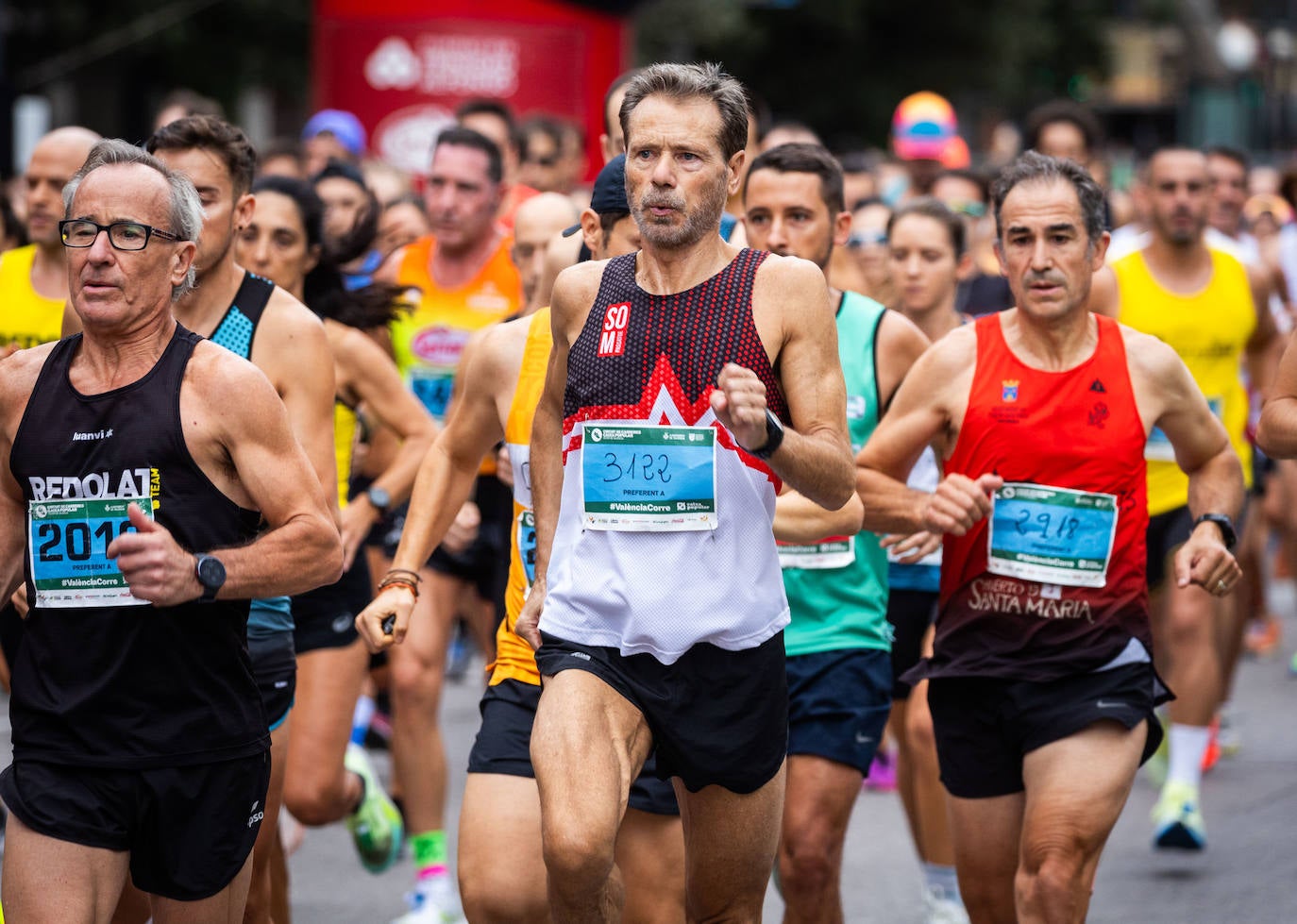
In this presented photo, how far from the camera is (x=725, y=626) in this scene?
14.9ft

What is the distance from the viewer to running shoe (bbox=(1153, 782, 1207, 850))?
25.9 feet

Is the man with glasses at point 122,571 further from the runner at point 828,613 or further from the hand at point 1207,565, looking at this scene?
the hand at point 1207,565

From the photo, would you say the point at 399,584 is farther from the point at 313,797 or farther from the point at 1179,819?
the point at 1179,819

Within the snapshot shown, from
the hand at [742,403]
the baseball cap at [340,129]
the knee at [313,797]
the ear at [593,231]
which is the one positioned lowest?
the knee at [313,797]

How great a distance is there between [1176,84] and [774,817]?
63254 mm

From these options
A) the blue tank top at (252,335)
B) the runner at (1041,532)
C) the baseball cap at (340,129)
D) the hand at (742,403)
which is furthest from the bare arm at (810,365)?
the baseball cap at (340,129)

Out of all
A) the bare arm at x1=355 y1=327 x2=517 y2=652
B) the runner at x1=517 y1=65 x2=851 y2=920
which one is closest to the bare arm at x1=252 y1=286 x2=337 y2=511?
the bare arm at x1=355 y1=327 x2=517 y2=652

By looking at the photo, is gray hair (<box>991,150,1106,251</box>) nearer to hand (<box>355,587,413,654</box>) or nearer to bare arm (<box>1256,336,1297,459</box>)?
bare arm (<box>1256,336,1297,459</box>)

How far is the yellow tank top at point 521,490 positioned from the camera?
538 cm

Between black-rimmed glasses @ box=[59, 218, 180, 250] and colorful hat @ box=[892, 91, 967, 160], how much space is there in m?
8.99

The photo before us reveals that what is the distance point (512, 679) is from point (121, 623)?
1264mm

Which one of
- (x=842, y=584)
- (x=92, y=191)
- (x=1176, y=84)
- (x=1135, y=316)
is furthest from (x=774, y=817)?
(x=1176, y=84)

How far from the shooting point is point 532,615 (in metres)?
4.88

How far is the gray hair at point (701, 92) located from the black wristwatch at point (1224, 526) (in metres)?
1.76
